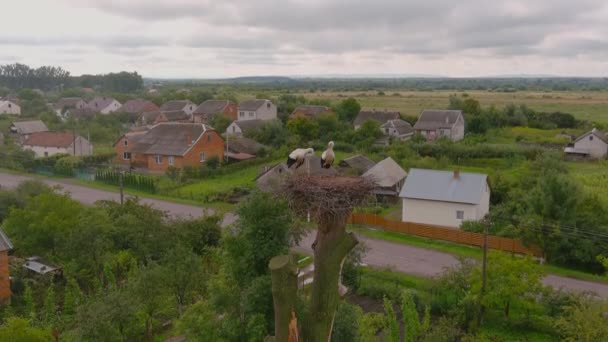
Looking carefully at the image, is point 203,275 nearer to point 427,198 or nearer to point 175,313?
point 175,313

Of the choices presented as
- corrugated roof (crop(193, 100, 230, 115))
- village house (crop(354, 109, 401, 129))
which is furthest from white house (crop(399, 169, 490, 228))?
corrugated roof (crop(193, 100, 230, 115))

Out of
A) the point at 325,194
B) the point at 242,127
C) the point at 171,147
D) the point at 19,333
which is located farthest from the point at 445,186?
the point at 242,127

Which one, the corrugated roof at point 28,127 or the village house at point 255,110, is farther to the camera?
the village house at point 255,110

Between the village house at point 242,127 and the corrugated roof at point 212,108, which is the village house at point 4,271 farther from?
the corrugated roof at point 212,108

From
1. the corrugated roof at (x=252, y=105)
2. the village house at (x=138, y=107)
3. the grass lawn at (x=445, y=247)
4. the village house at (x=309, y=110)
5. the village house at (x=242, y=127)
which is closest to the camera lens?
the grass lawn at (x=445, y=247)

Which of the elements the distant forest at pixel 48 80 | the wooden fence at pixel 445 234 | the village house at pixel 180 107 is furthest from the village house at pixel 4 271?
the distant forest at pixel 48 80
